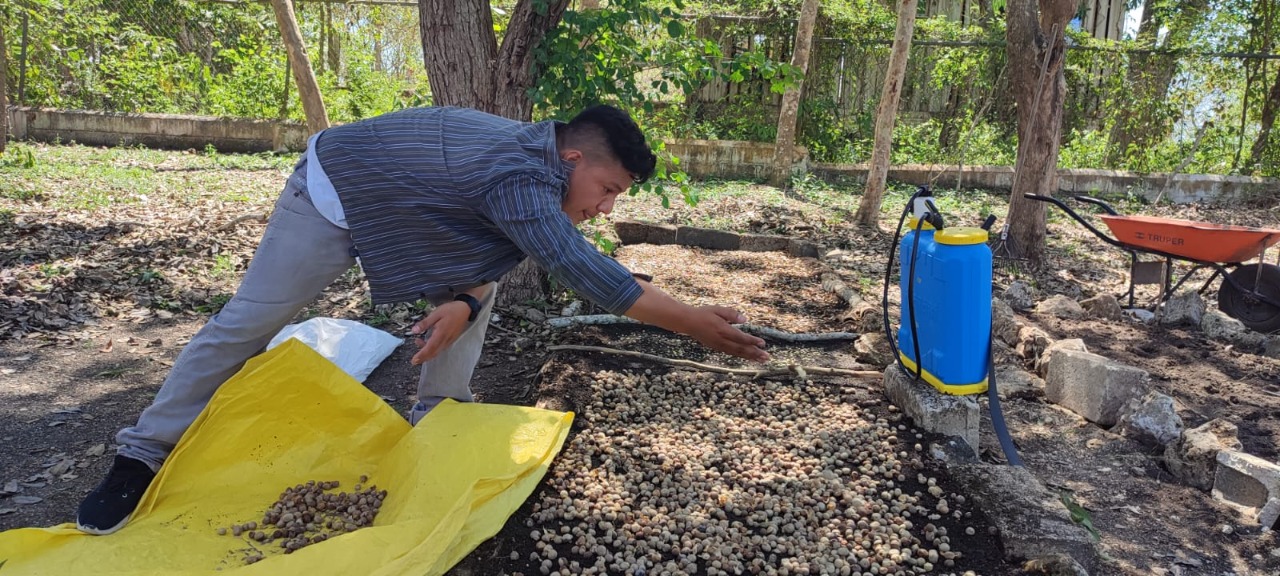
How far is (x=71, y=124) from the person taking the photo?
10.2 m

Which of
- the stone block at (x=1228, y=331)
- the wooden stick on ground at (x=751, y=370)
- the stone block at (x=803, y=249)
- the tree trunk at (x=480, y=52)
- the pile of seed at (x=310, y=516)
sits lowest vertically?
the pile of seed at (x=310, y=516)

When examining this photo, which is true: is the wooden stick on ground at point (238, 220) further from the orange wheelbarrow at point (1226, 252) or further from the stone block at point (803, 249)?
the orange wheelbarrow at point (1226, 252)

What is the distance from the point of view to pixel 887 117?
8.12 metres

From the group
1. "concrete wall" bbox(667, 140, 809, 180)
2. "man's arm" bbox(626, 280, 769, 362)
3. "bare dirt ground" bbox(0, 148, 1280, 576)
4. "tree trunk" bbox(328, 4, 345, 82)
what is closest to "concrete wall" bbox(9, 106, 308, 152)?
"tree trunk" bbox(328, 4, 345, 82)

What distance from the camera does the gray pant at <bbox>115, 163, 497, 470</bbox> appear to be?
2.49 metres

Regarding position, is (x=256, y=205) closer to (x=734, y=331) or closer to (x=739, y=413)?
(x=739, y=413)

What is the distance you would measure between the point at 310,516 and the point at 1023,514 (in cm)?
219

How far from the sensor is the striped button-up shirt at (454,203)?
2100 mm

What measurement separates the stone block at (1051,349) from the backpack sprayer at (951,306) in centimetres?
125

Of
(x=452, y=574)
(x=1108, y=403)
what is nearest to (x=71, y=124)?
(x=452, y=574)

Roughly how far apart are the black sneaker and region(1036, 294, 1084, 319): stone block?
5.00 m

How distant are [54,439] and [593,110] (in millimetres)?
2509

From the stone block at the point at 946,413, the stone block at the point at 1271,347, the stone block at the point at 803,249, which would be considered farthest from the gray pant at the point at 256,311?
the stone block at the point at 1271,347

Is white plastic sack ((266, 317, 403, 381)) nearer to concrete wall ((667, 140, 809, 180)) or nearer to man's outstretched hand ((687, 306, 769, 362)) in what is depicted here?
man's outstretched hand ((687, 306, 769, 362))
